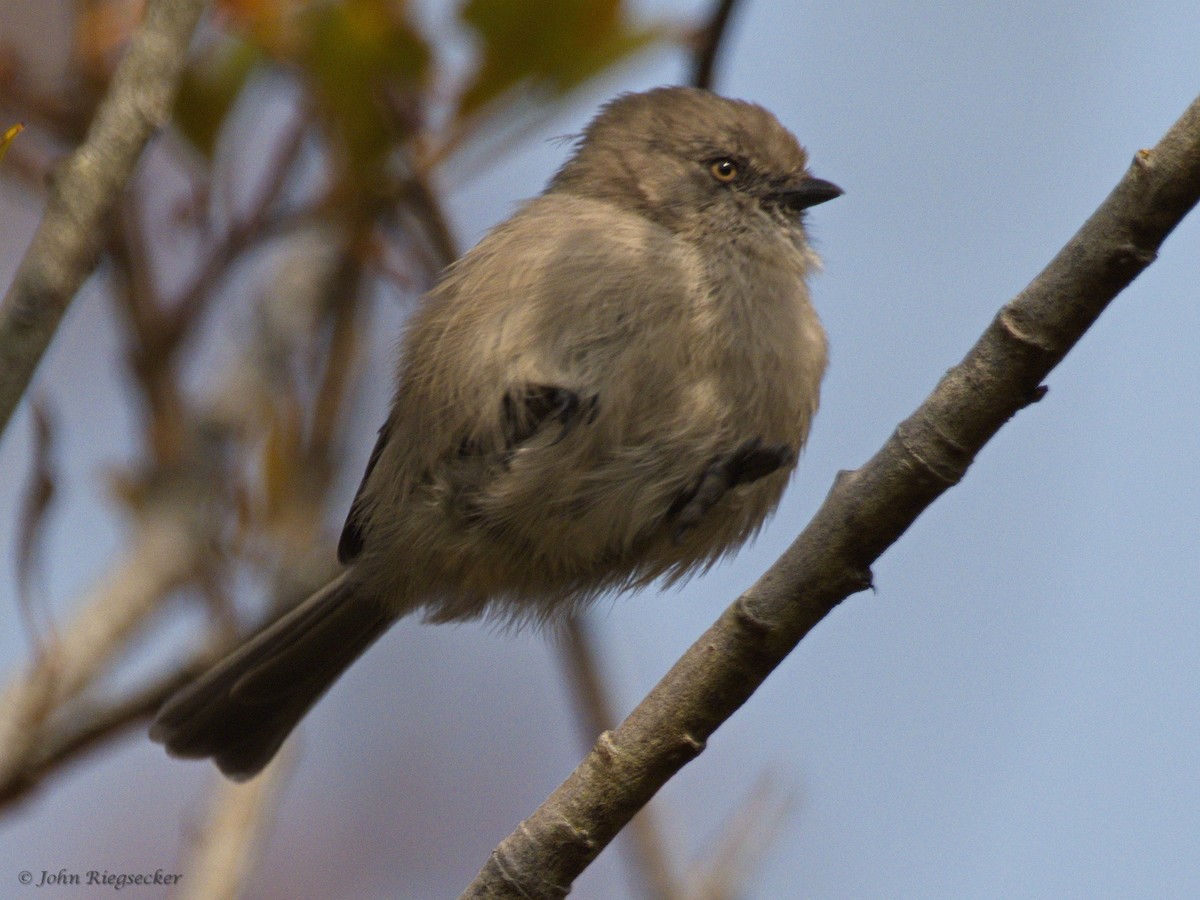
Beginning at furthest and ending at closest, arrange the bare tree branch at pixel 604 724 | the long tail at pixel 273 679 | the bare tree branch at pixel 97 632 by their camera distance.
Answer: the long tail at pixel 273 679 < the bare tree branch at pixel 604 724 < the bare tree branch at pixel 97 632

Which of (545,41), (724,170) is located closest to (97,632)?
(545,41)

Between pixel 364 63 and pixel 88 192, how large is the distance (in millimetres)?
1322

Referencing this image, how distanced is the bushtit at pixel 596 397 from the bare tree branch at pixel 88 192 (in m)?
1.09

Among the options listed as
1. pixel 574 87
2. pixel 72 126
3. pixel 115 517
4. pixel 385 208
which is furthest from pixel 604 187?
pixel 115 517

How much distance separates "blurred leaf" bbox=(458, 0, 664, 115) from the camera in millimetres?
3301

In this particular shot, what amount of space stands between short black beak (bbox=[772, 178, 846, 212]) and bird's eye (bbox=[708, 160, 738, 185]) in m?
0.12

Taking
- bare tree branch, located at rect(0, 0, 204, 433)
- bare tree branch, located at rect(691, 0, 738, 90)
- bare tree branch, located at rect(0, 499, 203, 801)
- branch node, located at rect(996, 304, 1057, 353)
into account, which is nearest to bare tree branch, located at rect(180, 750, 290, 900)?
bare tree branch, located at rect(0, 499, 203, 801)

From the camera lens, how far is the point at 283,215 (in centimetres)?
352

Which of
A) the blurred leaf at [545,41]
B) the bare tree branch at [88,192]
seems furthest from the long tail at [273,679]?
the bare tree branch at [88,192]

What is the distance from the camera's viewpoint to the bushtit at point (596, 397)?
10.00 feet

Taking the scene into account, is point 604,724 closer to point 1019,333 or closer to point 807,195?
point 807,195

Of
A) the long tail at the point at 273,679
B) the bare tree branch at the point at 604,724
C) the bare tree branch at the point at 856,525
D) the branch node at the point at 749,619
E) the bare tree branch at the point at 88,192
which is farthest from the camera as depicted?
the long tail at the point at 273,679

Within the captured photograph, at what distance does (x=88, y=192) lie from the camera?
2090mm

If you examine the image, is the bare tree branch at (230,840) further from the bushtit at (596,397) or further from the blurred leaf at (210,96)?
the blurred leaf at (210,96)
